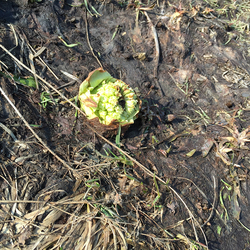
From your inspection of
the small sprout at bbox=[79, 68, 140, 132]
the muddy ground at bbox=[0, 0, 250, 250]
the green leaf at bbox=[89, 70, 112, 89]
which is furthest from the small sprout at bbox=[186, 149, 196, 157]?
the green leaf at bbox=[89, 70, 112, 89]

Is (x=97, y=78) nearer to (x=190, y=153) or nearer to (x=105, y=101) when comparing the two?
(x=105, y=101)

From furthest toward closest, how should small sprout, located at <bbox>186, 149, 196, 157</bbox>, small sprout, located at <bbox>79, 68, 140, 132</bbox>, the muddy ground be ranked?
1. small sprout, located at <bbox>186, 149, 196, 157</bbox>
2. small sprout, located at <bbox>79, 68, 140, 132</bbox>
3. the muddy ground

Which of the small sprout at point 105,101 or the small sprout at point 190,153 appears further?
the small sprout at point 190,153

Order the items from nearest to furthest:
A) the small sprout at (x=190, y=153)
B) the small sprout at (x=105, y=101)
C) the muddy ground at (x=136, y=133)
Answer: the muddy ground at (x=136, y=133) → the small sprout at (x=105, y=101) → the small sprout at (x=190, y=153)

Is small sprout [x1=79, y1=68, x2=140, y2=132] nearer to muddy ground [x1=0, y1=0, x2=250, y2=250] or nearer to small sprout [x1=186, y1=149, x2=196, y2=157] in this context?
muddy ground [x1=0, y1=0, x2=250, y2=250]

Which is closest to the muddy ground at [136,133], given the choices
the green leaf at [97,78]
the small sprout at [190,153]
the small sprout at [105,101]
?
the small sprout at [190,153]

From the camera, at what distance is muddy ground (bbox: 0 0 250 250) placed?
2.06 metres

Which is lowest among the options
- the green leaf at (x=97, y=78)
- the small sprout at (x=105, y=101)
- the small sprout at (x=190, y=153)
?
the small sprout at (x=190, y=153)

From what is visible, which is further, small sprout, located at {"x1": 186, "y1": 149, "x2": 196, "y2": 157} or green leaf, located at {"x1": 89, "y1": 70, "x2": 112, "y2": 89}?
small sprout, located at {"x1": 186, "y1": 149, "x2": 196, "y2": 157}

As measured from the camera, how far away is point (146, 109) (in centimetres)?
290

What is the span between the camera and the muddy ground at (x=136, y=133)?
206 cm

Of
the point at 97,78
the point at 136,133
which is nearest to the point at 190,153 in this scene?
the point at 136,133

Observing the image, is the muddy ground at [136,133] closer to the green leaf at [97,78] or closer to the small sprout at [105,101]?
the small sprout at [105,101]

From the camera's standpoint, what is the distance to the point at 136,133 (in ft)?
9.28
